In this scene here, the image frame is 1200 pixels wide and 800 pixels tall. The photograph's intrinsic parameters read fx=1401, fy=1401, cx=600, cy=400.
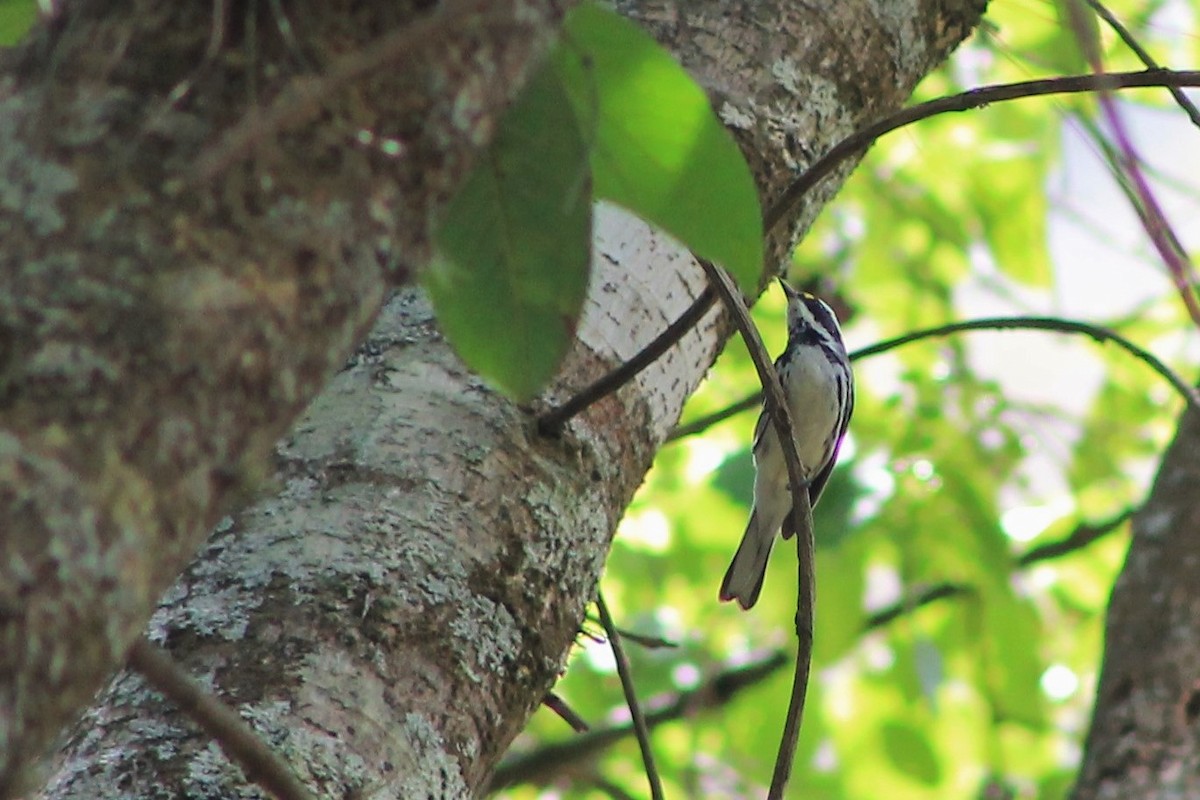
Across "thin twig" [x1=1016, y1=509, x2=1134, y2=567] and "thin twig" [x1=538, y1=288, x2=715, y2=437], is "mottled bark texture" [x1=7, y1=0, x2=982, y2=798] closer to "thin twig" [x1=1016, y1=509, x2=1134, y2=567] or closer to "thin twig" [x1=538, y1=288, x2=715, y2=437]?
"thin twig" [x1=538, y1=288, x2=715, y2=437]

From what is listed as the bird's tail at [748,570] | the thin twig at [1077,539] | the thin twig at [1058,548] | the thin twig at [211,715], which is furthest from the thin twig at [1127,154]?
the thin twig at [1077,539]

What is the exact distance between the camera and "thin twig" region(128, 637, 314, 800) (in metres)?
0.85

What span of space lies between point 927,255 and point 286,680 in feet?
13.2

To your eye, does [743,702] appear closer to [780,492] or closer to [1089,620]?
[780,492]

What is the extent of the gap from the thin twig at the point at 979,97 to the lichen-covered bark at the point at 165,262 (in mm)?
814

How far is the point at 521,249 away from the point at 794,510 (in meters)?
0.68

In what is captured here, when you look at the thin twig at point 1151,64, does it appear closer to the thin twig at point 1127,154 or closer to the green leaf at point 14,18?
the thin twig at point 1127,154

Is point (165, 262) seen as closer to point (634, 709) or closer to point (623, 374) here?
point (623, 374)

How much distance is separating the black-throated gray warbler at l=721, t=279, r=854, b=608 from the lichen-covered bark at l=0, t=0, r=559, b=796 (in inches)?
134

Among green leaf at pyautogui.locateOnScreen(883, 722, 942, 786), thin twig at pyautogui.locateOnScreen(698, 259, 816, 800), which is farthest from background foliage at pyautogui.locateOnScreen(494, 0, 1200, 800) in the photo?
thin twig at pyautogui.locateOnScreen(698, 259, 816, 800)

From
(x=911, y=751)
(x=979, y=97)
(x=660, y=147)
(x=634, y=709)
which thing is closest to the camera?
(x=660, y=147)

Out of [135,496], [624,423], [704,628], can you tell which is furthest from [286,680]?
[704,628]

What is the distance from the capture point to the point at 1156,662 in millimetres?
3686

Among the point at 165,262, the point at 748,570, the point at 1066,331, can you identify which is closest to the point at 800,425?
the point at 748,570
